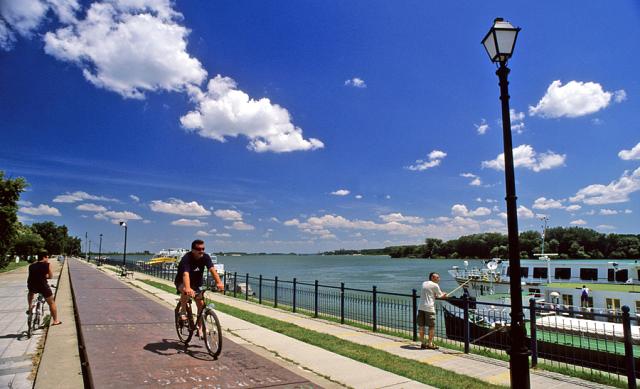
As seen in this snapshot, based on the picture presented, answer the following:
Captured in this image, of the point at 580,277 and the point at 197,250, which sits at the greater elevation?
the point at 197,250

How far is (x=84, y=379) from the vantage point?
20.0 ft

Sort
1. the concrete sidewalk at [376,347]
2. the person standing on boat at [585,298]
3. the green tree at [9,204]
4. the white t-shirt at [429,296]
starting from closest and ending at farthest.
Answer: the concrete sidewalk at [376,347] < the white t-shirt at [429,296] < the person standing on boat at [585,298] < the green tree at [9,204]

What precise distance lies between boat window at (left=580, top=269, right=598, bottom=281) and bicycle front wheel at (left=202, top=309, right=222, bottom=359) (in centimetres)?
2474

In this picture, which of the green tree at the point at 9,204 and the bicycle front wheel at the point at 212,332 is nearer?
the bicycle front wheel at the point at 212,332

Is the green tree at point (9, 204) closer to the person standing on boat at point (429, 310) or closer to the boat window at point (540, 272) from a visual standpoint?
the person standing on boat at point (429, 310)

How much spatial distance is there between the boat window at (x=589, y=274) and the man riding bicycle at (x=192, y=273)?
2468cm

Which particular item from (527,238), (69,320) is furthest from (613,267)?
(527,238)

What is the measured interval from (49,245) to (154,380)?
13972 cm

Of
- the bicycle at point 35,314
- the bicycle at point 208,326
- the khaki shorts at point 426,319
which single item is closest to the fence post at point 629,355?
the khaki shorts at point 426,319

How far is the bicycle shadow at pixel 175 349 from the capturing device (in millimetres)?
7039

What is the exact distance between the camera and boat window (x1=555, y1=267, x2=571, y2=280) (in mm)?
26375

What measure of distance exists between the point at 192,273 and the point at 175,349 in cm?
137

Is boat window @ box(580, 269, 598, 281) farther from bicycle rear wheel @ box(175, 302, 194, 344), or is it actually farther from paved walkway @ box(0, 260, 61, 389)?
paved walkway @ box(0, 260, 61, 389)

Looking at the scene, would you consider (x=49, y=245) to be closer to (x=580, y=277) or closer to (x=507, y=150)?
(x=580, y=277)
